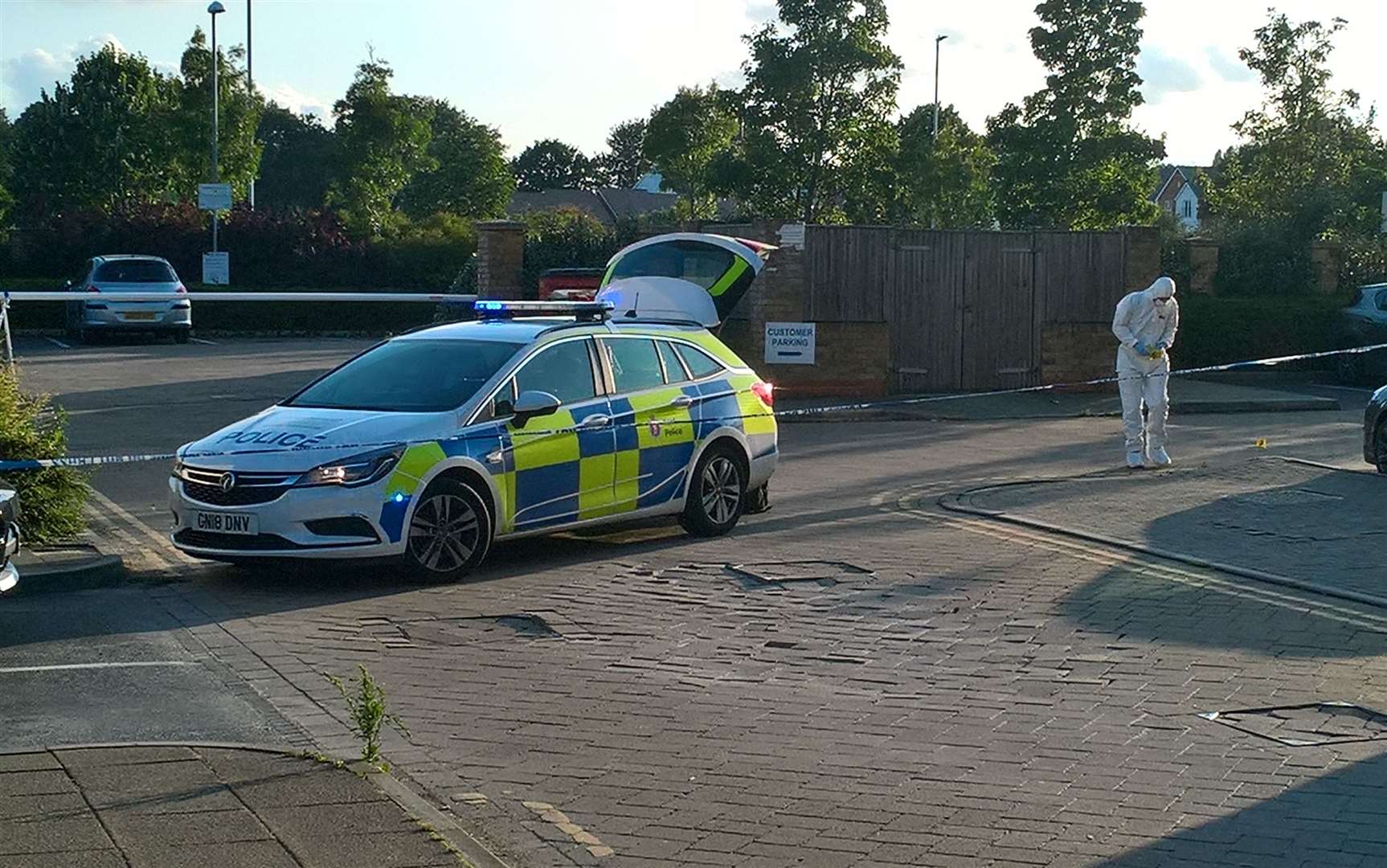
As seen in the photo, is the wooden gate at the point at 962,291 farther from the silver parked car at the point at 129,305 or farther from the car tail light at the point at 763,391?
the silver parked car at the point at 129,305

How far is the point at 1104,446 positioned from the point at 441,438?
1094 cm

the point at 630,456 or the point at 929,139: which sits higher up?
the point at 929,139

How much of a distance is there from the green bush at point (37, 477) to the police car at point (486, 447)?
1.03 metres

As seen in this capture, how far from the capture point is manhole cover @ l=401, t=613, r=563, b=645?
9.16m

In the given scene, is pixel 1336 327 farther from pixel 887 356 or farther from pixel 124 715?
pixel 124 715

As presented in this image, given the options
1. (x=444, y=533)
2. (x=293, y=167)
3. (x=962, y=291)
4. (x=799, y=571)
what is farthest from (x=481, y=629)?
(x=293, y=167)

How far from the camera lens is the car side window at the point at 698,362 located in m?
12.7

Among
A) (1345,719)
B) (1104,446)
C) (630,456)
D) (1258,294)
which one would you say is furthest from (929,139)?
(1345,719)

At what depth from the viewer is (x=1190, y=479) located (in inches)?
631

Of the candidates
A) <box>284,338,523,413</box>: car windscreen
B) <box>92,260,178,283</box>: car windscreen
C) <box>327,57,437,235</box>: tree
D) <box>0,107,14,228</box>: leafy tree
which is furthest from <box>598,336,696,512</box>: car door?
<box>327,57,437,235</box>: tree

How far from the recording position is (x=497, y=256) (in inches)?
1083

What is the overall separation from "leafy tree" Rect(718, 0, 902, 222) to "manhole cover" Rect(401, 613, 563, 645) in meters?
25.7

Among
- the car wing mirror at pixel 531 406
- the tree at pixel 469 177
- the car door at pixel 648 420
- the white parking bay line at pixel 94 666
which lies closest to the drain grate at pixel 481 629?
the white parking bay line at pixel 94 666

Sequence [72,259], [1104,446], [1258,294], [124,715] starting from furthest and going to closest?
[72,259], [1258,294], [1104,446], [124,715]
